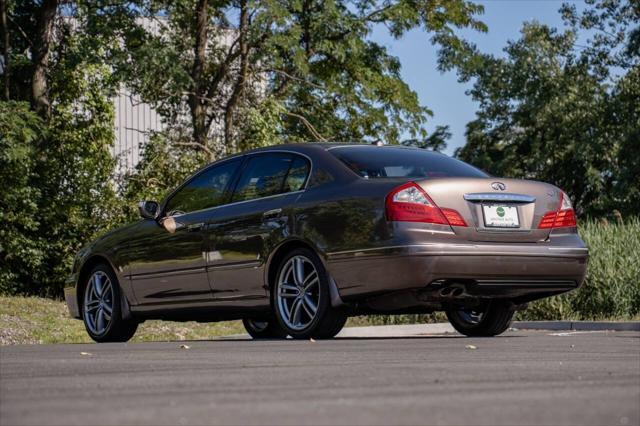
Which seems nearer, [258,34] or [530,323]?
[530,323]

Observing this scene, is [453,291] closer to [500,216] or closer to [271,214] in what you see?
[500,216]

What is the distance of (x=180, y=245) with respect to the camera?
10.5 metres

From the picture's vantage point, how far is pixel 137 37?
27.4 m

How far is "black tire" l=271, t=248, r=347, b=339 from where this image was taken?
9.23 meters

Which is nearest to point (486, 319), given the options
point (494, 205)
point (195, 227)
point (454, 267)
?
point (494, 205)

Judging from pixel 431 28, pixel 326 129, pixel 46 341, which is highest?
pixel 431 28

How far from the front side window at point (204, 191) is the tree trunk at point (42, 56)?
16.2 m

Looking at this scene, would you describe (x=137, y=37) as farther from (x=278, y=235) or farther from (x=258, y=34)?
(x=278, y=235)

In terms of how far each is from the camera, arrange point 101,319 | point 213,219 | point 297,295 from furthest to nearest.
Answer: point 101,319
point 213,219
point 297,295

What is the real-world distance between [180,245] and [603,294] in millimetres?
8625

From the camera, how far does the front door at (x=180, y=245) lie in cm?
1035

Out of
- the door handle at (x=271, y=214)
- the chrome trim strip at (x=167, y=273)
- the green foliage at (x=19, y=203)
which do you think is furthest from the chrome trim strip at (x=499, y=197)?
the green foliage at (x=19, y=203)

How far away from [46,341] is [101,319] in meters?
5.96

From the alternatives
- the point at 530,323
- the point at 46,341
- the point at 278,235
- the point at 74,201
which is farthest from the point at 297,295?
the point at 74,201
